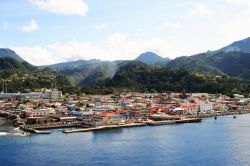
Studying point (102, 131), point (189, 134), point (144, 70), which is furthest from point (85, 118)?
point (144, 70)

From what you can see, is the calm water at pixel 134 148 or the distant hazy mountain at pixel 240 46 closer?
the calm water at pixel 134 148

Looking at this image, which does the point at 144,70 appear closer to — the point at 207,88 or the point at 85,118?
the point at 207,88

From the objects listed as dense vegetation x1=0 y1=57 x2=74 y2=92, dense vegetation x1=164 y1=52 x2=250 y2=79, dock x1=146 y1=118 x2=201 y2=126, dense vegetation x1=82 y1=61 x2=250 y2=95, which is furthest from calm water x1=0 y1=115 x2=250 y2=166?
dense vegetation x1=164 y1=52 x2=250 y2=79

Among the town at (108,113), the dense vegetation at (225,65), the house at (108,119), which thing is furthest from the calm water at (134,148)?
the dense vegetation at (225,65)

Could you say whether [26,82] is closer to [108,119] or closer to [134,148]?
[108,119]

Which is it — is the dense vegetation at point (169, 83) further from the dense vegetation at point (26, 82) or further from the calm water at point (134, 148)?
the calm water at point (134, 148)

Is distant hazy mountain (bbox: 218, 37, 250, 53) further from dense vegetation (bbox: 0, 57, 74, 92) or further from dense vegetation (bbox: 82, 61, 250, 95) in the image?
dense vegetation (bbox: 0, 57, 74, 92)

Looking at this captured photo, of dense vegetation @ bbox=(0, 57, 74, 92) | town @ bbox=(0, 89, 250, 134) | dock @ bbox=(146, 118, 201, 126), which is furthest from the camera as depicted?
dense vegetation @ bbox=(0, 57, 74, 92)
